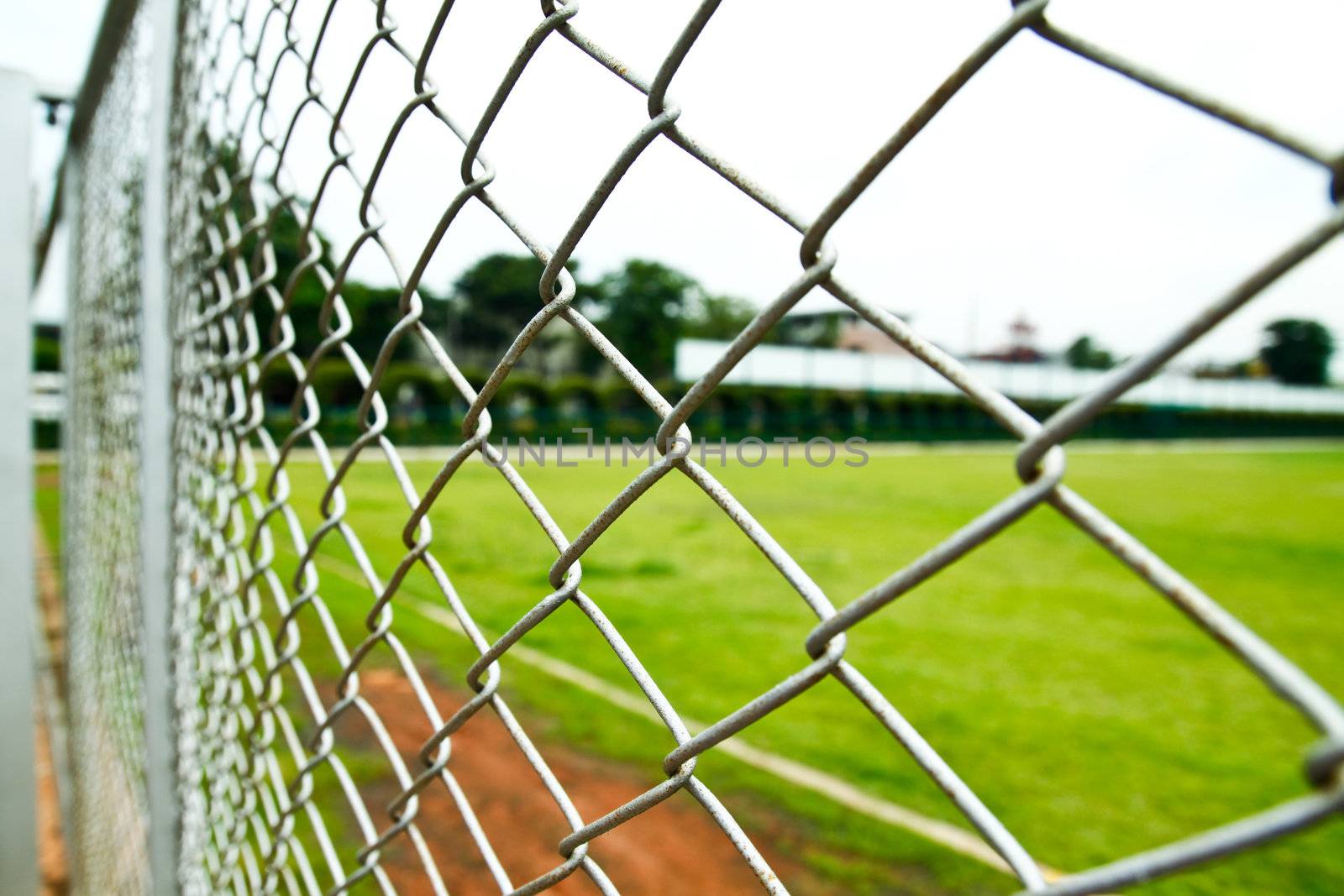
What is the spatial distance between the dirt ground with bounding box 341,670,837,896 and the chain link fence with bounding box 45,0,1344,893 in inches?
5.8

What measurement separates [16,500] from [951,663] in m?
3.89

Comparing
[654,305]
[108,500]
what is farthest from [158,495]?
[654,305]

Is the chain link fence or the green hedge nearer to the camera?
the chain link fence

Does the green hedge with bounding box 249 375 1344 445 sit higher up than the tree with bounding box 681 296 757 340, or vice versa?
the tree with bounding box 681 296 757 340

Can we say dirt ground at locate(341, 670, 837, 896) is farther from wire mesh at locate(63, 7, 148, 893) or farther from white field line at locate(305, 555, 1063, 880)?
wire mesh at locate(63, 7, 148, 893)

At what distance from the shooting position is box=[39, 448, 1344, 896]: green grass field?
2.56 meters

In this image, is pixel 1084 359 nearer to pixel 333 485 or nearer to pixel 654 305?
pixel 654 305

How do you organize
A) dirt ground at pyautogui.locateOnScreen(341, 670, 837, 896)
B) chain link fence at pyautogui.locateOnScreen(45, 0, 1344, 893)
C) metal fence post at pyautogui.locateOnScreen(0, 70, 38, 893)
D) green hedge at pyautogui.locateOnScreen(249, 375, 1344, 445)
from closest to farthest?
chain link fence at pyautogui.locateOnScreen(45, 0, 1344, 893) → metal fence post at pyautogui.locateOnScreen(0, 70, 38, 893) → dirt ground at pyautogui.locateOnScreen(341, 670, 837, 896) → green hedge at pyautogui.locateOnScreen(249, 375, 1344, 445)

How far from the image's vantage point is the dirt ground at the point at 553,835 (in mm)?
2234

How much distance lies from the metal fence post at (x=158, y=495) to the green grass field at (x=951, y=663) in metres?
1.37

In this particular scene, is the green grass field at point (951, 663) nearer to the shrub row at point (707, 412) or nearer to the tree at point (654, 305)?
the shrub row at point (707, 412)

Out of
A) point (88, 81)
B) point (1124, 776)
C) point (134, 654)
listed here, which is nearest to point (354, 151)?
point (134, 654)

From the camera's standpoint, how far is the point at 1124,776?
2949mm

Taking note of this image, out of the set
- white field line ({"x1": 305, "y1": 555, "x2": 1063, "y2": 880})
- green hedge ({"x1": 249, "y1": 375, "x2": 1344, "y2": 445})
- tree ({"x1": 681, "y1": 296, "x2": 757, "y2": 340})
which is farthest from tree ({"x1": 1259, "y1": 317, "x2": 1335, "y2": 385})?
tree ({"x1": 681, "y1": 296, "x2": 757, "y2": 340})
